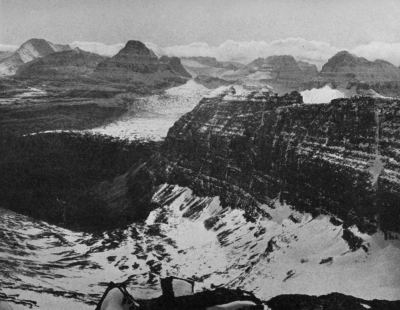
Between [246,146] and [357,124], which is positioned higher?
[357,124]

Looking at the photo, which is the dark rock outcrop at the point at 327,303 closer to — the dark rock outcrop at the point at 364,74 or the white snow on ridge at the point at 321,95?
the white snow on ridge at the point at 321,95

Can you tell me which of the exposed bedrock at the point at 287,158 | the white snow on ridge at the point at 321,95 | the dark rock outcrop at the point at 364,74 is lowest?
the exposed bedrock at the point at 287,158

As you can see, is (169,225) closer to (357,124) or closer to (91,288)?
(91,288)

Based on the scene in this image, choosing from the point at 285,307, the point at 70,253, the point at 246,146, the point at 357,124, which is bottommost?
the point at 70,253

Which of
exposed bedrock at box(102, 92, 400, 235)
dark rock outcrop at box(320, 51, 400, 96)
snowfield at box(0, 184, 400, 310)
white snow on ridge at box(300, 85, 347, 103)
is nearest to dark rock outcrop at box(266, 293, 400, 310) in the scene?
snowfield at box(0, 184, 400, 310)

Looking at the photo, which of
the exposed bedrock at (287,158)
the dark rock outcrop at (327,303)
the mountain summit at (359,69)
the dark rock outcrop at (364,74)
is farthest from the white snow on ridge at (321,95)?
the dark rock outcrop at (327,303)

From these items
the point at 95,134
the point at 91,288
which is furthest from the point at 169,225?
the point at 95,134

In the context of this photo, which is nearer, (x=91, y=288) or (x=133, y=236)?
(x=91, y=288)
